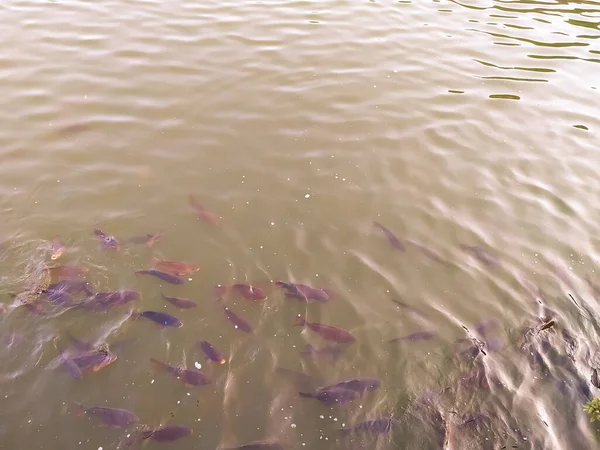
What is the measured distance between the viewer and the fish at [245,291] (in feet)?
21.5

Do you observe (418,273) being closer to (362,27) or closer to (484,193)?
(484,193)

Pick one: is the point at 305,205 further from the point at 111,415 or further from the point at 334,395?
the point at 111,415

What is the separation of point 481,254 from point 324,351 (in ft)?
9.81

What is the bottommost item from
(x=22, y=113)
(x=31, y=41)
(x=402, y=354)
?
(x=402, y=354)

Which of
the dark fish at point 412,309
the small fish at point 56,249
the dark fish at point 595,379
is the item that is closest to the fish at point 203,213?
the small fish at point 56,249

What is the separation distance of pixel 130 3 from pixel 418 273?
11.2 metres

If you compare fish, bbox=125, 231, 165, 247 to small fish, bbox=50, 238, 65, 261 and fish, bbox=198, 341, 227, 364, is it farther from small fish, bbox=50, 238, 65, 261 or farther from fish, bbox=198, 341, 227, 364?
fish, bbox=198, 341, 227, 364

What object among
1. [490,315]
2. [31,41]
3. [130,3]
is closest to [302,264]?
[490,315]

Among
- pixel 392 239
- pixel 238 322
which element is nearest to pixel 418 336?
pixel 392 239

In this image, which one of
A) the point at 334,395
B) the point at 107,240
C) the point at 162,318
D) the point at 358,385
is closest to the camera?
the point at 334,395

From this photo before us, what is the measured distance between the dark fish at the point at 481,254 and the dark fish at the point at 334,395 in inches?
119

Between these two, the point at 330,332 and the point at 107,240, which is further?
the point at 107,240

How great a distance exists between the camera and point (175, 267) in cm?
681

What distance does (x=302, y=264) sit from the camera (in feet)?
23.1
